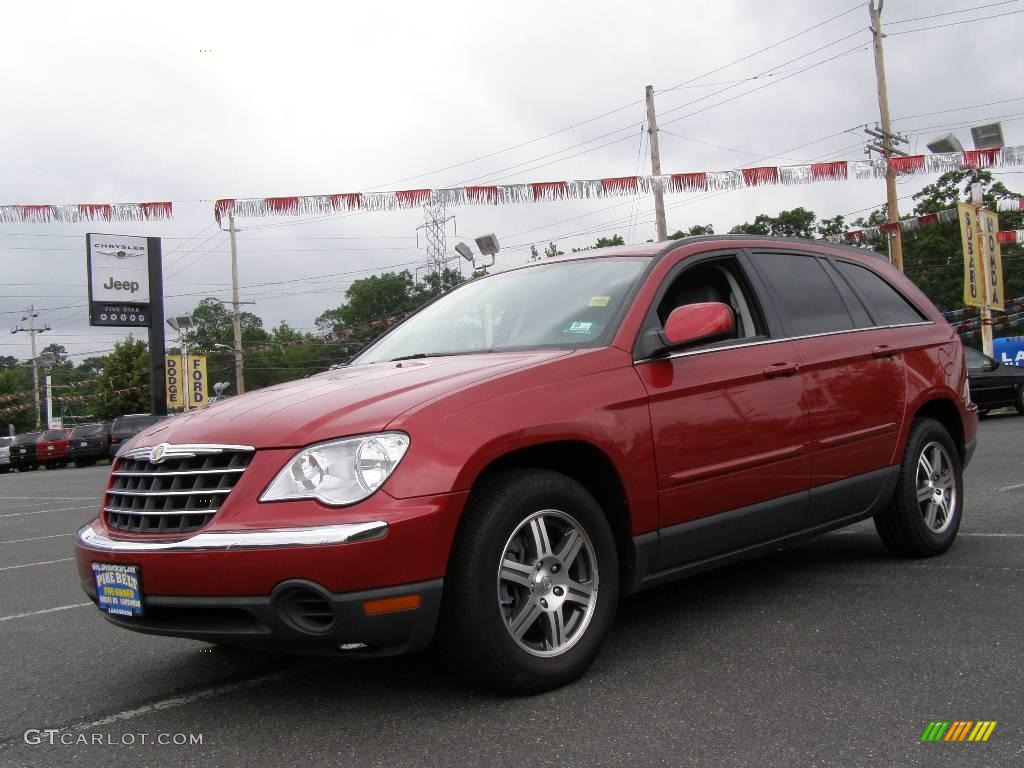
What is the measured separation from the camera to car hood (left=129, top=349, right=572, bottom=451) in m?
3.10

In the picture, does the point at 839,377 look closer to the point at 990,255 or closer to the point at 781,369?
the point at 781,369

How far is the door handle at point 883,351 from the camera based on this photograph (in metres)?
4.89

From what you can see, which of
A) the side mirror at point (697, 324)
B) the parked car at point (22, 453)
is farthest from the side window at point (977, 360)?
the parked car at point (22, 453)

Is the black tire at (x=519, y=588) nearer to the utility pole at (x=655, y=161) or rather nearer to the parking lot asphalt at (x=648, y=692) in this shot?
the parking lot asphalt at (x=648, y=692)

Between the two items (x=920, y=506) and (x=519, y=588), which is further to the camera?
(x=920, y=506)

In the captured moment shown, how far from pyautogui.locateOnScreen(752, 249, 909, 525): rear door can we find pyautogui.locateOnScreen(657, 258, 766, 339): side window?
15cm

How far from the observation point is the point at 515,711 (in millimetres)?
3131

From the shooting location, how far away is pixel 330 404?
329cm

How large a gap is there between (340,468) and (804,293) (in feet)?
9.32

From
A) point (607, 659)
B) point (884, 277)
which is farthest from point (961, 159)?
point (607, 659)

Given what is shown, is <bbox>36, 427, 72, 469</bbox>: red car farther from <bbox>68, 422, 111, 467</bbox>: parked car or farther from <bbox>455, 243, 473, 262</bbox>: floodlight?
<bbox>455, 243, 473, 262</bbox>: floodlight

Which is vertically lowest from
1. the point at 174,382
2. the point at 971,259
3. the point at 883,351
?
the point at 883,351

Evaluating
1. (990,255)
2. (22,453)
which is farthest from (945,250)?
(22,453)

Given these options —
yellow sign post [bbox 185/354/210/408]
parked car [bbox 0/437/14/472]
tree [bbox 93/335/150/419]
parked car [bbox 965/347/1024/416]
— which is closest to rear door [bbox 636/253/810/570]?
parked car [bbox 965/347/1024/416]
